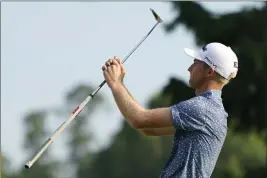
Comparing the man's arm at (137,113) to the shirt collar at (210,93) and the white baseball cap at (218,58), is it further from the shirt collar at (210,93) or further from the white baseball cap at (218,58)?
the white baseball cap at (218,58)

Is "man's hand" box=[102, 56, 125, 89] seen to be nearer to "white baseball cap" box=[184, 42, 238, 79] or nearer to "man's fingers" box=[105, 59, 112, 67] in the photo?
"man's fingers" box=[105, 59, 112, 67]

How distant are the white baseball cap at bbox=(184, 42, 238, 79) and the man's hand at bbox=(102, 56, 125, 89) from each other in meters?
0.49

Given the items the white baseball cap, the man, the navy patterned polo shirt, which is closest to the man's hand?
the man

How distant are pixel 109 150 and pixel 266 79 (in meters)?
63.9

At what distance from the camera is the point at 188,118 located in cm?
737

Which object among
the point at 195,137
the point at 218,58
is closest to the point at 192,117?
the point at 195,137

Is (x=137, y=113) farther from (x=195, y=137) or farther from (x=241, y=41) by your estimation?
(x=241, y=41)

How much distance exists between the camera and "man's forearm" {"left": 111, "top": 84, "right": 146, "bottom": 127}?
7312mm

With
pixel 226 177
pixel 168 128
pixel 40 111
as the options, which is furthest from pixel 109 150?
pixel 168 128

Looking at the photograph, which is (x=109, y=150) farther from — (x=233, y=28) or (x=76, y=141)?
(x=233, y=28)

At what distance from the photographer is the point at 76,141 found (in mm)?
112000

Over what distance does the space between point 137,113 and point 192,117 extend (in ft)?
1.15

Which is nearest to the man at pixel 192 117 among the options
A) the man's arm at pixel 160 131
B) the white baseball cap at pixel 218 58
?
the white baseball cap at pixel 218 58

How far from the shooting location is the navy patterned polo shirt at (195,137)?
7332 millimetres
